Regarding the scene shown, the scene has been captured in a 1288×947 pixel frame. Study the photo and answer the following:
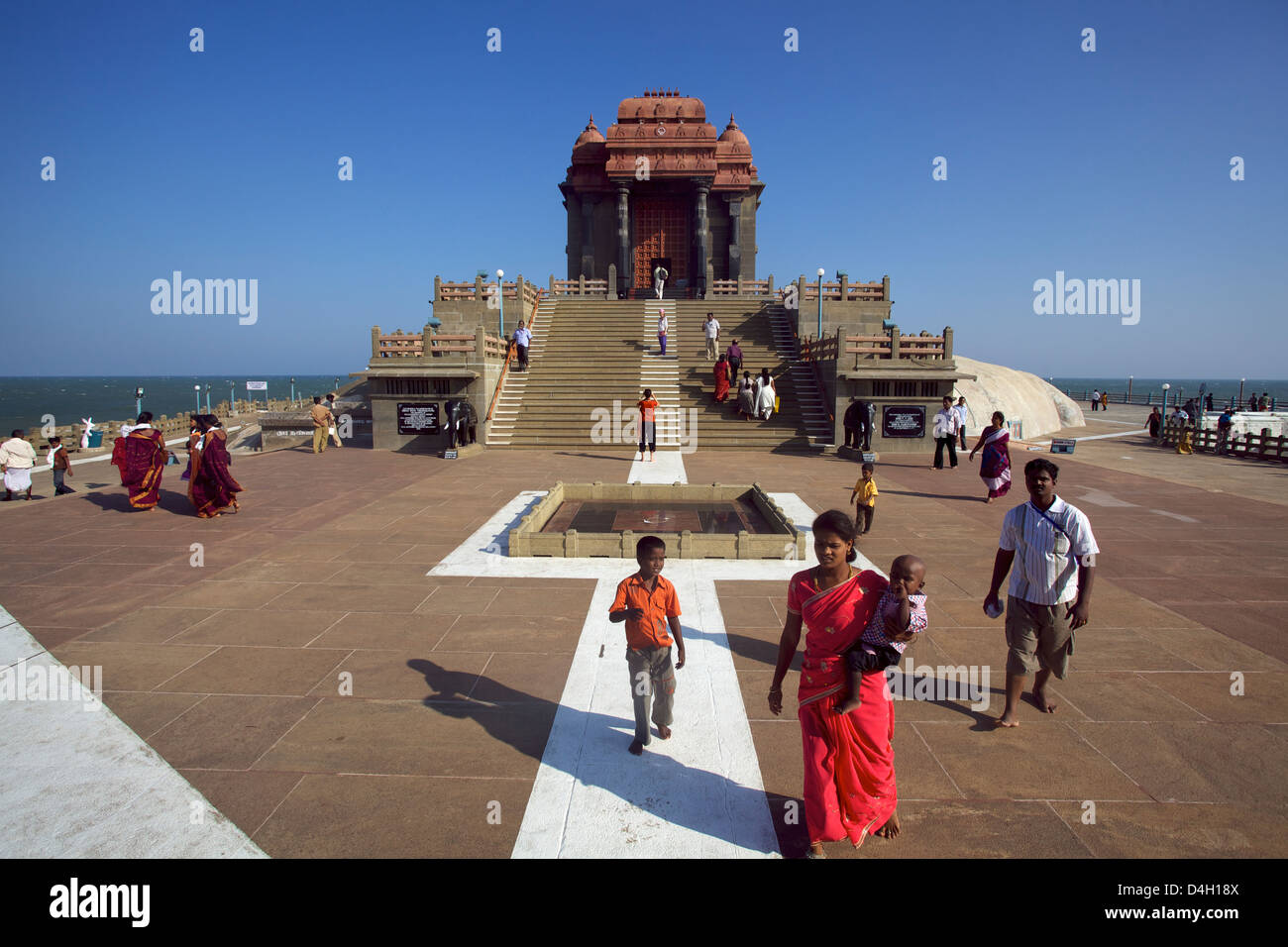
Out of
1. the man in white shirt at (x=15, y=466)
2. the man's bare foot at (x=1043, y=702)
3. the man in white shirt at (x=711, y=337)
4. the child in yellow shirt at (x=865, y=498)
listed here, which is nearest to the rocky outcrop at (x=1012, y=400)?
the man in white shirt at (x=711, y=337)

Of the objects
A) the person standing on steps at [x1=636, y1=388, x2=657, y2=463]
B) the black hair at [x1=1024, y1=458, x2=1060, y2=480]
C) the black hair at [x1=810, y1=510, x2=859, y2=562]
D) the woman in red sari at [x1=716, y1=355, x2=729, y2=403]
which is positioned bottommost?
the black hair at [x1=810, y1=510, x2=859, y2=562]

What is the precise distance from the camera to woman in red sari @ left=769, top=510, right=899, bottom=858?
9.98 feet

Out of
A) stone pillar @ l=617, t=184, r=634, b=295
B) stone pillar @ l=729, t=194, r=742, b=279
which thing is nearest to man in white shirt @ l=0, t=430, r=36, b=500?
stone pillar @ l=617, t=184, r=634, b=295

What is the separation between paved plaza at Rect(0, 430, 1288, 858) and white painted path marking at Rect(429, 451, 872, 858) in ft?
0.06

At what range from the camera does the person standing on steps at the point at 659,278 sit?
28.4m

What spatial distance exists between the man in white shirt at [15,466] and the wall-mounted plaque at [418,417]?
7.89 metres

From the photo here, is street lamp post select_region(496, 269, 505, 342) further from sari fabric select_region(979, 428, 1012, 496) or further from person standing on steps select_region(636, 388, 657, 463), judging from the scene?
sari fabric select_region(979, 428, 1012, 496)

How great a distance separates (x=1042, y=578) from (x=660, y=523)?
5.65 metres

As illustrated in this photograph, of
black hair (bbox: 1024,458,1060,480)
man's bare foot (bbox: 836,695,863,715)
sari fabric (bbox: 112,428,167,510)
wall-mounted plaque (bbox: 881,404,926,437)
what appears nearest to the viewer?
man's bare foot (bbox: 836,695,863,715)

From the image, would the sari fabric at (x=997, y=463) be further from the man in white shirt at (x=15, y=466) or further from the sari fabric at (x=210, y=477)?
the man in white shirt at (x=15, y=466)

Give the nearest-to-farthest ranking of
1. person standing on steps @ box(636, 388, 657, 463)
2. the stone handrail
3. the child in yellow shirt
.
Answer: the child in yellow shirt → person standing on steps @ box(636, 388, 657, 463) → the stone handrail

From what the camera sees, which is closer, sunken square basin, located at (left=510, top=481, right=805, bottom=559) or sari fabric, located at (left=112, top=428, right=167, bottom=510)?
sunken square basin, located at (left=510, top=481, right=805, bottom=559)
